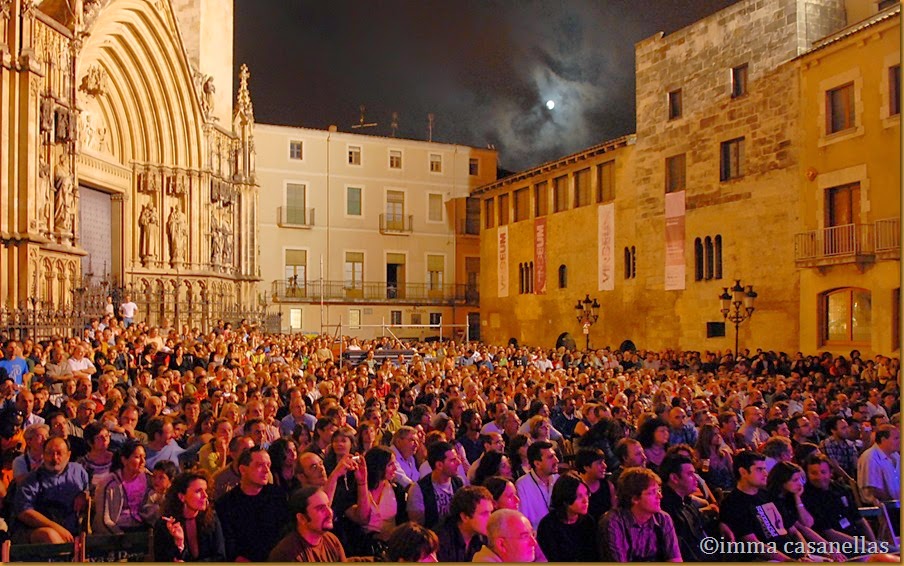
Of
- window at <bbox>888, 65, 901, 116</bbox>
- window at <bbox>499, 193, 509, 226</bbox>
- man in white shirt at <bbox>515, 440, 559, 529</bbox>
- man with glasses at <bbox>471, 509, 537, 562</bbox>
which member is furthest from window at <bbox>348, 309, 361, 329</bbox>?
man with glasses at <bbox>471, 509, 537, 562</bbox>

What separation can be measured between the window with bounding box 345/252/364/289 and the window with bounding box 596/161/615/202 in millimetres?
11130

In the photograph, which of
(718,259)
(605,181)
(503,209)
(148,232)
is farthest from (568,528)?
(503,209)

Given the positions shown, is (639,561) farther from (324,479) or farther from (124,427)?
(124,427)

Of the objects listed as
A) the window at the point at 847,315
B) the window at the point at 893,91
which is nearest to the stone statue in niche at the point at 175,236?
the window at the point at 847,315

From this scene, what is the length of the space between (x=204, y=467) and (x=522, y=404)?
202 inches

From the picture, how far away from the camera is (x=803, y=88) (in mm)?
22141

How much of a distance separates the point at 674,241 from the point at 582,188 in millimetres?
5410

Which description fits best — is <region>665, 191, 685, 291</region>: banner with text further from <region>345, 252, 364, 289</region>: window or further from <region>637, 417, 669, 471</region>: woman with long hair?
<region>637, 417, 669, 471</region>: woman with long hair

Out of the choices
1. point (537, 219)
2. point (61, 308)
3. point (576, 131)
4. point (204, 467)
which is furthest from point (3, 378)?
point (537, 219)

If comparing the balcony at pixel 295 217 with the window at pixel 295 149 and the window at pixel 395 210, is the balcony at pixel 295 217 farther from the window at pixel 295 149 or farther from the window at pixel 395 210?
the window at pixel 395 210

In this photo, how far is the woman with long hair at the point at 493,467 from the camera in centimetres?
634

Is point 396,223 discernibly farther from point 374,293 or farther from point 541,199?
point 541,199

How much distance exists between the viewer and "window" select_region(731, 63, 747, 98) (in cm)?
2450

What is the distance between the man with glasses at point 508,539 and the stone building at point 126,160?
14113 mm
